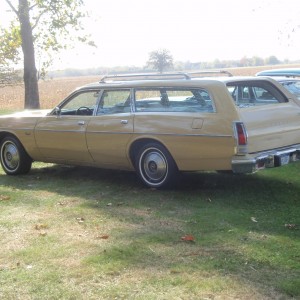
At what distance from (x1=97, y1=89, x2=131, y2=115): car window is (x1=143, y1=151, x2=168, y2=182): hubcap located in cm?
76

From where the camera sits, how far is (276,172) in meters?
8.09

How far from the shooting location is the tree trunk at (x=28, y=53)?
677 inches

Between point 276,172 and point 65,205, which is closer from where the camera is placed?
point 65,205

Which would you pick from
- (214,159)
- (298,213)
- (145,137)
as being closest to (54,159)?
(145,137)

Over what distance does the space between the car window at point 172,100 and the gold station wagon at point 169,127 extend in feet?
0.04

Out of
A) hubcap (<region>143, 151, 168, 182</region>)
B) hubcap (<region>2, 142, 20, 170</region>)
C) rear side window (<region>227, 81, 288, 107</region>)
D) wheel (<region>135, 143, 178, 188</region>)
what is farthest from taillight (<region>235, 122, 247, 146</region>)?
hubcap (<region>2, 142, 20, 170</region>)

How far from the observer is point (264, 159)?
646cm

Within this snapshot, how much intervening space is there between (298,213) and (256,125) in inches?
49.0

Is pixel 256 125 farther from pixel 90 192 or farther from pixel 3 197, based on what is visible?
pixel 3 197

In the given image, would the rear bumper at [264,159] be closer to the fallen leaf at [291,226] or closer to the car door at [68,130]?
the fallen leaf at [291,226]

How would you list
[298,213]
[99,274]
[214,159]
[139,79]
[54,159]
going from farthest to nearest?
1. [54,159]
2. [139,79]
3. [214,159]
4. [298,213]
5. [99,274]

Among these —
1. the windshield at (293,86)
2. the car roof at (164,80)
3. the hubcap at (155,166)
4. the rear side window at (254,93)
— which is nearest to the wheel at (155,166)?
the hubcap at (155,166)

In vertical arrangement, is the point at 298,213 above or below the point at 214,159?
below

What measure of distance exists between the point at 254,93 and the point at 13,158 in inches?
164
